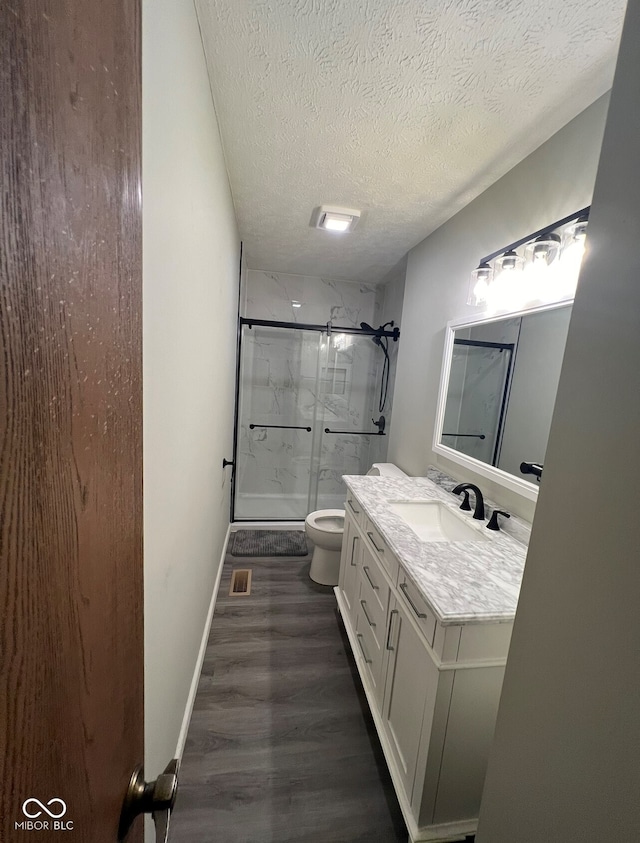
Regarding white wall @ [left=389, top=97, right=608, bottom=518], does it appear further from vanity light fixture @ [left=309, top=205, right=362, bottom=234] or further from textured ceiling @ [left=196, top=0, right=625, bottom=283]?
vanity light fixture @ [left=309, top=205, right=362, bottom=234]

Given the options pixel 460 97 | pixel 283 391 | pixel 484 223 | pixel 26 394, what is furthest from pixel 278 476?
pixel 26 394

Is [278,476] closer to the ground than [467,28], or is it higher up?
closer to the ground

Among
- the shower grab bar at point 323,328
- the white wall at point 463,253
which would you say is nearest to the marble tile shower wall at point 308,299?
the shower grab bar at point 323,328

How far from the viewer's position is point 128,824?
458 mm

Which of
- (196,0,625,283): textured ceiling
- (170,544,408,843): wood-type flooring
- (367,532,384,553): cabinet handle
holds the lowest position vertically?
(170,544,408,843): wood-type flooring

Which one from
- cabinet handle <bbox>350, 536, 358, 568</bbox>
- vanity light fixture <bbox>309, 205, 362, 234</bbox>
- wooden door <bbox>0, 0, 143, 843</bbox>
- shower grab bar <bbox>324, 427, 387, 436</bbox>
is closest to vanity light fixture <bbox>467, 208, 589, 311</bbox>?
vanity light fixture <bbox>309, 205, 362, 234</bbox>

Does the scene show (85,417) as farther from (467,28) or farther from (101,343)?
(467,28)

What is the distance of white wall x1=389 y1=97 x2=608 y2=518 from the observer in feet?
4.06

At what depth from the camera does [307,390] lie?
3562 millimetres

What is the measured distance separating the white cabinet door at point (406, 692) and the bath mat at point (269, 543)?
1.60 metres

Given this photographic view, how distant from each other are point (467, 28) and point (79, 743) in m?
1.74

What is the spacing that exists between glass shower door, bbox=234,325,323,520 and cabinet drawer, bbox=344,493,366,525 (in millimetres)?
1582

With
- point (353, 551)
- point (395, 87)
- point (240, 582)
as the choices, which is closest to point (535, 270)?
point (395, 87)

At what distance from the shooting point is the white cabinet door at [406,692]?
40.2 inches
